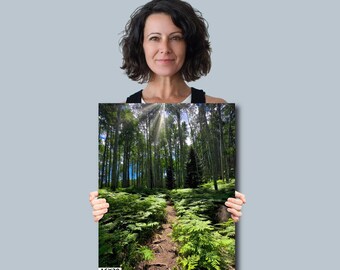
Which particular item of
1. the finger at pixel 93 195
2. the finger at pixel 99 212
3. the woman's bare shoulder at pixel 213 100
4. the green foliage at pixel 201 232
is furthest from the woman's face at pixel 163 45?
the finger at pixel 99 212

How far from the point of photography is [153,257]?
22.8 ft

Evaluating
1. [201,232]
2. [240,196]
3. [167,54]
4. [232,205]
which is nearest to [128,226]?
[201,232]

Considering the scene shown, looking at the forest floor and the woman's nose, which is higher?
the woman's nose

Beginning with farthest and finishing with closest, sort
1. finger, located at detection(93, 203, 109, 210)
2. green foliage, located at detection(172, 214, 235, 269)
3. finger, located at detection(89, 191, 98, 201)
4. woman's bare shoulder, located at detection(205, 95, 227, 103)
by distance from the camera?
woman's bare shoulder, located at detection(205, 95, 227, 103) → finger, located at detection(89, 191, 98, 201) → finger, located at detection(93, 203, 109, 210) → green foliage, located at detection(172, 214, 235, 269)

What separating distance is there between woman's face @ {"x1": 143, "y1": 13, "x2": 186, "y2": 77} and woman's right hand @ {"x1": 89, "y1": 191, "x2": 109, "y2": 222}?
4.76ft

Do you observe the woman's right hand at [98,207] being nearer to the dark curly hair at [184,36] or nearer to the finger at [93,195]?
the finger at [93,195]

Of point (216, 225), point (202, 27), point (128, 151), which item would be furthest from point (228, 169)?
point (202, 27)

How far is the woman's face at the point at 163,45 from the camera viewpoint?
23.4ft

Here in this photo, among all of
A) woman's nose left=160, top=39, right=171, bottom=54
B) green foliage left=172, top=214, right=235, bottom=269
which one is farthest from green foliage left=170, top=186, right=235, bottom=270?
woman's nose left=160, top=39, right=171, bottom=54

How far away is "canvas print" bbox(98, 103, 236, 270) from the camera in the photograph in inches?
275

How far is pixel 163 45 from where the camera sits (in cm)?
712

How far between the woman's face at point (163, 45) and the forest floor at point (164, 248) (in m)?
1.43

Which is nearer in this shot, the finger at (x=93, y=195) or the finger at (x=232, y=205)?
the finger at (x=232, y=205)

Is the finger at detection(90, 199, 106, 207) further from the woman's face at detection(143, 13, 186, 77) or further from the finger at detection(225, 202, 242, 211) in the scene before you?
the woman's face at detection(143, 13, 186, 77)
